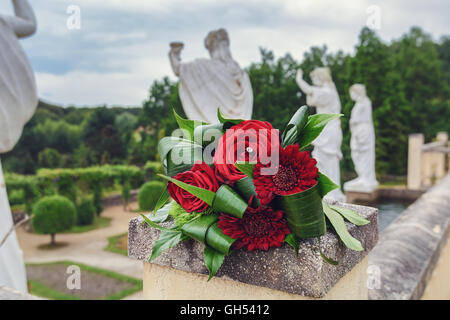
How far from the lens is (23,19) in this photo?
2.88 meters

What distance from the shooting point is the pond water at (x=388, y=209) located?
6.68 metres

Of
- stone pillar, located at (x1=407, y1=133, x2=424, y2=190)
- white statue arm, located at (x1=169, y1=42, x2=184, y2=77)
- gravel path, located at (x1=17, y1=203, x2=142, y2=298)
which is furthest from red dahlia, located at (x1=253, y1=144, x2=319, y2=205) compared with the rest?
stone pillar, located at (x1=407, y1=133, x2=424, y2=190)

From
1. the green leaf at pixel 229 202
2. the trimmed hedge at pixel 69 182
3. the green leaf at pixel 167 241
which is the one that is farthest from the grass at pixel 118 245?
the green leaf at pixel 229 202

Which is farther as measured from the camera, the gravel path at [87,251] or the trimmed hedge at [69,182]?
the trimmed hedge at [69,182]

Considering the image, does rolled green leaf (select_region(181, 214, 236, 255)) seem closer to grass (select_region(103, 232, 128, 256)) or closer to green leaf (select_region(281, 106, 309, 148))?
green leaf (select_region(281, 106, 309, 148))

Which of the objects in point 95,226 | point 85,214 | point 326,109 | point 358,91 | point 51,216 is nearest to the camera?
point 326,109

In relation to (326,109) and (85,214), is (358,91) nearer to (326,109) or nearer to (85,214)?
(326,109)

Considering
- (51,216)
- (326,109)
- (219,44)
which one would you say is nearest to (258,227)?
(219,44)

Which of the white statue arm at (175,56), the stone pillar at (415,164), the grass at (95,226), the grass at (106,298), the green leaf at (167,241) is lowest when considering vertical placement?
the grass at (95,226)

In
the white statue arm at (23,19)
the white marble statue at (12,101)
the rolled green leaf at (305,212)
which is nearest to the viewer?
the rolled green leaf at (305,212)

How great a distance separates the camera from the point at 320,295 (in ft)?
2.26

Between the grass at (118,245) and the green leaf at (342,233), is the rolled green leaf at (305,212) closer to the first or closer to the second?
the green leaf at (342,233)

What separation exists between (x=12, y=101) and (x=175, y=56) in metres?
3.74

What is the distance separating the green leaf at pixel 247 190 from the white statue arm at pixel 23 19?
279cm
